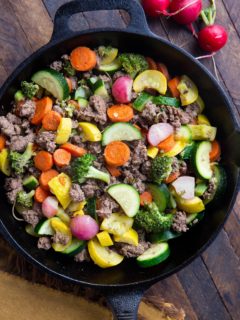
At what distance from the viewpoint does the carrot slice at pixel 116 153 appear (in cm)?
306

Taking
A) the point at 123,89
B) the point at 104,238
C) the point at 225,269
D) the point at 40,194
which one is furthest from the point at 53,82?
the point at 225,269

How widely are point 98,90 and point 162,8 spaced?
2.46 ft

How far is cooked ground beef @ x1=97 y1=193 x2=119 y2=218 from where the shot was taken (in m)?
3.04

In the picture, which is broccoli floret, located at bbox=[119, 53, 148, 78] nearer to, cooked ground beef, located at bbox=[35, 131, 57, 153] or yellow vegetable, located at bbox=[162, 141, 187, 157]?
yellow vegetable, located at bbox=[162, 141, 187, 157]

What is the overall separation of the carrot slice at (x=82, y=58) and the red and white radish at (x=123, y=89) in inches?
8.1

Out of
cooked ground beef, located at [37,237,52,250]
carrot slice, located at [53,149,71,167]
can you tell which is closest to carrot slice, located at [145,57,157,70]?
carrot slice, located at [53,149,71,167]

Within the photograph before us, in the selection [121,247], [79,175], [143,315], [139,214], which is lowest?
[143,315]

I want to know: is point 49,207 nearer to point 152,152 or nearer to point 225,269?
point 152,152

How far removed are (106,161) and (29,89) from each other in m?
0.66

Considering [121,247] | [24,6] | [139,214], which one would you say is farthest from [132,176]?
[24,6]

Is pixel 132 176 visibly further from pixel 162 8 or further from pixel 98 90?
pixel 162 8

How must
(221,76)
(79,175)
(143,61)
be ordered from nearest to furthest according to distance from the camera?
1. (79,175)
2. (143,61)
3. (221,76)

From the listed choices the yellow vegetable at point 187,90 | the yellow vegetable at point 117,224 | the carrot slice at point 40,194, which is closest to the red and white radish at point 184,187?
the yellow vegetable at point 117,224

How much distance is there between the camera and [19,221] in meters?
3.18
